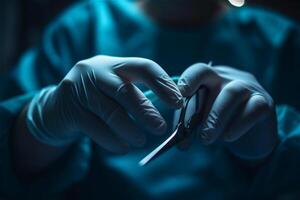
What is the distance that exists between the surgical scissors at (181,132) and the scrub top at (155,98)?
3cm

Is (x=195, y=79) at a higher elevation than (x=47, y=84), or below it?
higher

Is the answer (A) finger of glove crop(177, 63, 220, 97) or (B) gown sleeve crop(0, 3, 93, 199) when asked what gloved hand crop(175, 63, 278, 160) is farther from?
(B) gown sleeve crop(0, 3, 93, 199)

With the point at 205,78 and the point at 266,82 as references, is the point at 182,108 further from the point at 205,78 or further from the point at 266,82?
the point at 266,82

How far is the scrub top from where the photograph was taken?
0.82 metres

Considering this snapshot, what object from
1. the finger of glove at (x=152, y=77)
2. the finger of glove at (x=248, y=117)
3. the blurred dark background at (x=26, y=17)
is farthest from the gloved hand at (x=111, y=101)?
the blurred dark background at (x=26, y=17)

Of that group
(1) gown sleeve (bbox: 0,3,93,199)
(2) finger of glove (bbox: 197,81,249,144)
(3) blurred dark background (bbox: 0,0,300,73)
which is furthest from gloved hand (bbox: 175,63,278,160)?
(3) blurred dark background (bbox: 0,0,300,73)

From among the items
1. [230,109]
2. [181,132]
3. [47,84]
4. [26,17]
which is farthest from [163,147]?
[26,17]

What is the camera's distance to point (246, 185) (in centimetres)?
87

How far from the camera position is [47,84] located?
1.02 metres

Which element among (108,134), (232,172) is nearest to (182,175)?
(232,172)

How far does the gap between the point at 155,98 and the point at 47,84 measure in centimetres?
41

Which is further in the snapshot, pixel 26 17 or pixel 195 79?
pixel 26 17

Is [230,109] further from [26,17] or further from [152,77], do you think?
[26,17]

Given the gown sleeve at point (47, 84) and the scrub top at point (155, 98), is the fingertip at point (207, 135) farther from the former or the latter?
the gown sleeve at point (47, 84)
